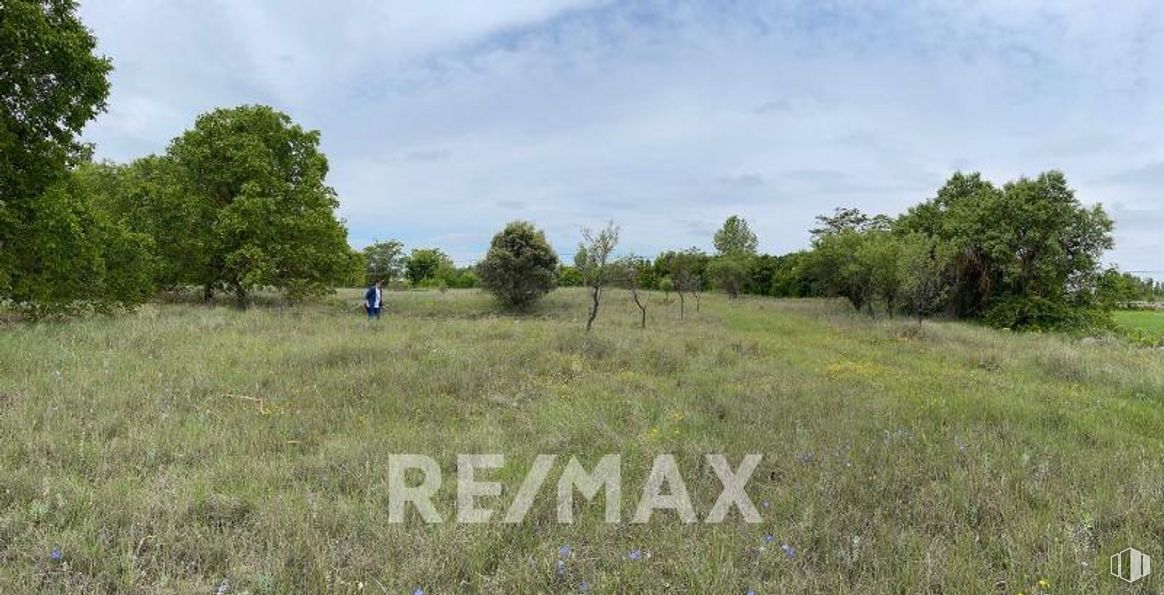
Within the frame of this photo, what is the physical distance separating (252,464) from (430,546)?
2.16 m

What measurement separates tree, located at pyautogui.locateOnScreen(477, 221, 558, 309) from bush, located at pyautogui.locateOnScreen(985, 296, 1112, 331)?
73.4 feet

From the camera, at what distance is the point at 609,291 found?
39.0 metres

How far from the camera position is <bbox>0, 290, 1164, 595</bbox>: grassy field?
303 cm

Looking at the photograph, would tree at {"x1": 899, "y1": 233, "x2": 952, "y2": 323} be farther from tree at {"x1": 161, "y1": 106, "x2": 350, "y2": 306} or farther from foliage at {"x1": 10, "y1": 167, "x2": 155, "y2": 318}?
foliage at {"x1": 10, "y1": 167, "x2": 155, "y2": 318}

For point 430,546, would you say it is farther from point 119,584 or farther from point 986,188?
point 986,188

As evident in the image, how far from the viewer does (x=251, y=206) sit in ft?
68.3

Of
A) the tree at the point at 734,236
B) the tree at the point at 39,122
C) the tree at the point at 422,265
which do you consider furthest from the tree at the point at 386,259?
the tree at the point at 39,122

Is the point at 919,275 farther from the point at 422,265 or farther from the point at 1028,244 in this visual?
the point at 422,265

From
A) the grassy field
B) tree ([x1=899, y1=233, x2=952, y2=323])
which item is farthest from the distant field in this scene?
the grassy field

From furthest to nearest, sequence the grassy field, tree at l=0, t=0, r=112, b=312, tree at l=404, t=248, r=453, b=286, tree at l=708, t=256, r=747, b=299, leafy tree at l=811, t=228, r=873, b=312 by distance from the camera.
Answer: tree at l=404, t=248, r=453, b=286, tree at l=708, t=256, r=747, b=299, leafy tree at l=811, t=228, r=873, b=312, tree at l=0, t=0, r=112, b=312, the grassy field

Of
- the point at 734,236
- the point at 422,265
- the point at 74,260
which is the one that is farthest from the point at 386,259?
the point at 74,260

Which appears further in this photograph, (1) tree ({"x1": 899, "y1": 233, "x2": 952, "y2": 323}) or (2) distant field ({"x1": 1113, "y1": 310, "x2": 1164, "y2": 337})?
(2) distant field ({"x1": 1113, "y1": 310, "x2": 1164, "y2": 337})

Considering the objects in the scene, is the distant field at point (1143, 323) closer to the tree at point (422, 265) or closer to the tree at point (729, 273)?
the tree at point (729, 273)

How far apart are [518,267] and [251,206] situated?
446 inches
